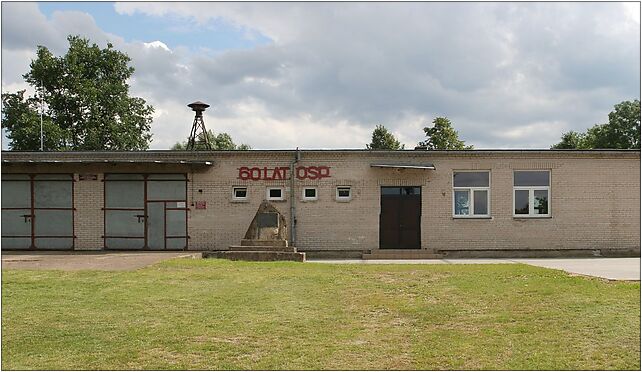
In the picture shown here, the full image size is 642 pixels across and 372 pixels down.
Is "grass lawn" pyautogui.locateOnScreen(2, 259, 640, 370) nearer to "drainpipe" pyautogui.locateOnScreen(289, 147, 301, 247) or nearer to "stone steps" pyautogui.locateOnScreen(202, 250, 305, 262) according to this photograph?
"stone steps" pyautogui.locateOnScreen(202, 250, 305, 262)

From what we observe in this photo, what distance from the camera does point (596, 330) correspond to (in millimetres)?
7102

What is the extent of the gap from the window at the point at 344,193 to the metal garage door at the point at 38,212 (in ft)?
28.8

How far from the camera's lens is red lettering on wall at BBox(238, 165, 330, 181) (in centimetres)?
2044

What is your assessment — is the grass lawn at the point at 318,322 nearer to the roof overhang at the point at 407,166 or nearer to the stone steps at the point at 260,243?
the stone steps at the point at 260,243

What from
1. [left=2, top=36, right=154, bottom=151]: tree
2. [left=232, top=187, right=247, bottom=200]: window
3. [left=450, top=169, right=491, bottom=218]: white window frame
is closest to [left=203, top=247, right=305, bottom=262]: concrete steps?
[left=232, top=187, right=247, bottom=200]: window

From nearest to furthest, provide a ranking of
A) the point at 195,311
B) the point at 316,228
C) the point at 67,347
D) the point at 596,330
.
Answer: the point at 67,347, the point at 596,330, the point at 195,311, the point at 316,228

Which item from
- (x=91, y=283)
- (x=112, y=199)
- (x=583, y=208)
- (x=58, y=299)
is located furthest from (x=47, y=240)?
(x=583, y=208)

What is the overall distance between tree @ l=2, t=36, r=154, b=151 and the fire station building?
942 inches

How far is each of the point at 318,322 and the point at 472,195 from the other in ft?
45.0

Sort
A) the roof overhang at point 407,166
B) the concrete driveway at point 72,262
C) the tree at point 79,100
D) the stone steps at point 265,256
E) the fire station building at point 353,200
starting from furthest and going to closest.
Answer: the tree at point 79,100, the fire station building at point 353,200, the roof overhang at point 407,166, the stone steps at point 265,256, the concrete driveway at point 72,262

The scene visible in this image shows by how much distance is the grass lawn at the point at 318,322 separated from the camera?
20.0 feet

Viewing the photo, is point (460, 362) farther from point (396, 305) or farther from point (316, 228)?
point (316, 228)

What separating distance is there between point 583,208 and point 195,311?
1565cm

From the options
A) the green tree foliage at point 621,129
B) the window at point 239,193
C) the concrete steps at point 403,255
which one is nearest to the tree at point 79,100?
the window at point 239,193
